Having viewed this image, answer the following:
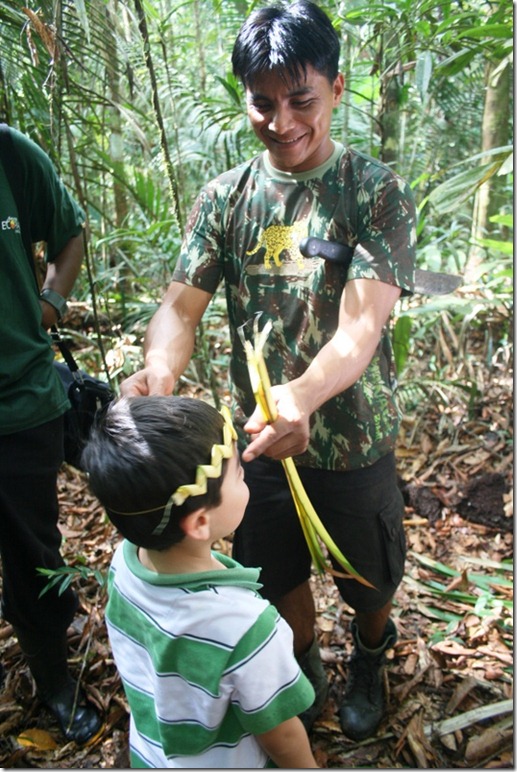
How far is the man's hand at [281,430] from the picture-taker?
1334 millimetres

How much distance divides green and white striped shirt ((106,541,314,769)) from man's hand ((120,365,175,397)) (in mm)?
437

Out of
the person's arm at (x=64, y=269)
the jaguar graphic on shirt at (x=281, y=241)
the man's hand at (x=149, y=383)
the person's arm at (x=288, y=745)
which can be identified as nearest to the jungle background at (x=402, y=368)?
the person's arm at (x=64, y=269)

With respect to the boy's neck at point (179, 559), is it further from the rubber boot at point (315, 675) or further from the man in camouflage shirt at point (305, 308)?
the rubber boot at point (315, 675)

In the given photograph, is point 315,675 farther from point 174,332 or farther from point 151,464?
point 151,464

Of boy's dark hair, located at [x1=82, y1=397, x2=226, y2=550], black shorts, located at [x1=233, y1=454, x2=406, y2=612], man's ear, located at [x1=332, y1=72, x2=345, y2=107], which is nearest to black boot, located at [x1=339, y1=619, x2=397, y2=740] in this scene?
black shorts, located at [x1=233, y1=454, x2=406, y2=612]

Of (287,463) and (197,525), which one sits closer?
(197,525)

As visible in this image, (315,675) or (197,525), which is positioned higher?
(197,525)

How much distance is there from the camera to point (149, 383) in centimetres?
155

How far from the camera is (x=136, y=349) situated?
3.46m

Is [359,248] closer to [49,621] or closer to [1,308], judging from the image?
[1,308]

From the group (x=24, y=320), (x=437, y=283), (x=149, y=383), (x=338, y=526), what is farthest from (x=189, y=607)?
(x=437, y=283)

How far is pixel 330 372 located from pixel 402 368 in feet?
6.10

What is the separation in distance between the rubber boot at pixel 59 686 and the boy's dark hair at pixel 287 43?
6.06 ft

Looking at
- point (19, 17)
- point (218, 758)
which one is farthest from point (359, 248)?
point (19, 17)
